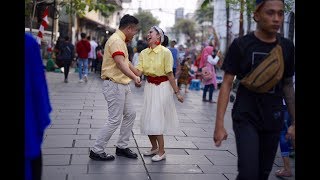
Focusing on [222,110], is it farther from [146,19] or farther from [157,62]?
[146,19]

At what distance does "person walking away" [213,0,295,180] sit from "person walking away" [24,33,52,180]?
4.41ft

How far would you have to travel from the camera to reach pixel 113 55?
5.71 meters

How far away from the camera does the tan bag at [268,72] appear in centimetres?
342

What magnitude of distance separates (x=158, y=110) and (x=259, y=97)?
2.61 m

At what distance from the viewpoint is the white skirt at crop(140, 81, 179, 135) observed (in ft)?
19.7

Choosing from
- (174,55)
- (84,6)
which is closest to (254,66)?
(174,55)

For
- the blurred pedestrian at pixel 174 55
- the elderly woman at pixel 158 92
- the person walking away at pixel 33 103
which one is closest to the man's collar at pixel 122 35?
the elderly woman at pixel 158 92

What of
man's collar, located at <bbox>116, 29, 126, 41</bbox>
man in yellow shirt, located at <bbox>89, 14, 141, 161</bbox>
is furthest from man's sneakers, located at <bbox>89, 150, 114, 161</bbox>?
man's collar, located at <bbox>116, 29, 126, 41</bbox>

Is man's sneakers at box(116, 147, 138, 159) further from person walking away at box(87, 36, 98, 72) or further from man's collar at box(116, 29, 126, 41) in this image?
person walking away at box(87, 36, 98, 72)

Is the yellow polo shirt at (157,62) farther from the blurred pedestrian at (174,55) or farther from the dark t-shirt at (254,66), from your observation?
the blurred pedestrian at (174,55)

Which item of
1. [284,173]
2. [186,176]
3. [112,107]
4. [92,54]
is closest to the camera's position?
[186,176]

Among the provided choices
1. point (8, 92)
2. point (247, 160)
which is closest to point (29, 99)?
point (8, 92)

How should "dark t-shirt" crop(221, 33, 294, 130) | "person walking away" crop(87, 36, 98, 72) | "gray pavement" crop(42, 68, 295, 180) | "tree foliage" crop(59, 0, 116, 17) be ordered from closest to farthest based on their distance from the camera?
"dark t-shirt" crop(221, 33, 294, 130) → "gray pavement" crop(42, 68, 295, 180) → "tree foliage" crop(59, 0, 116, 17) → "person walking away" crop(87, 36, 98, 72)

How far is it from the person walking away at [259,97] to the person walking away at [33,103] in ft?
4.41
